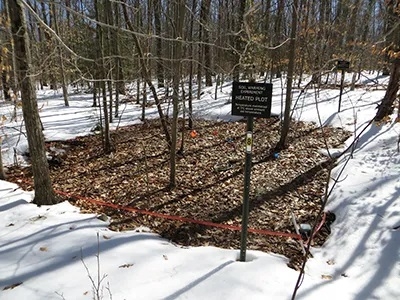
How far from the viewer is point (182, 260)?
3.40 metres

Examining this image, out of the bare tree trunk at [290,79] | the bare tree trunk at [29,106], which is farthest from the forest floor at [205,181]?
the bare tree trunk at [29,106]

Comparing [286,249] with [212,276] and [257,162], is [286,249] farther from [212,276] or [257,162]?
[257,162]

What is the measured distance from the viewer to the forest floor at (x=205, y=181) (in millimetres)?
4500

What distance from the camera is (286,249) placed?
3975 mm

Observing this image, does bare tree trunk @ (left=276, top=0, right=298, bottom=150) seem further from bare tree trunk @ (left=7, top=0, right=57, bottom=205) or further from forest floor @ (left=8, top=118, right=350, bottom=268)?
bare tree trunk @ (left=7, top=0, right=57, bottom=205)

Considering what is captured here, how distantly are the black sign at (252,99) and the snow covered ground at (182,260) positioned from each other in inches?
22.7

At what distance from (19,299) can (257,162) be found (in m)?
5.41

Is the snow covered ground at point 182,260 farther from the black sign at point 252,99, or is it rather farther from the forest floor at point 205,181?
the black sign at point 252,99

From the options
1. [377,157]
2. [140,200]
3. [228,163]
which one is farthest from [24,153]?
[377,157]

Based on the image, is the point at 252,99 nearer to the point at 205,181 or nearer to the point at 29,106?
the point at 29,106

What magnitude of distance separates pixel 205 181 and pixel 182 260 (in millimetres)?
2883

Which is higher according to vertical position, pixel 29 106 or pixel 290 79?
pixel 290 79

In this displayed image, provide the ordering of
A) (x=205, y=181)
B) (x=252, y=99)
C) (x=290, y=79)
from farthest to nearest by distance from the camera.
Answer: (x=290, y=79), (x=205, y=181), (x=252, y=99)

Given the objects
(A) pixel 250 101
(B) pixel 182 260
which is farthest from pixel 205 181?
(A) pixel 250 101
